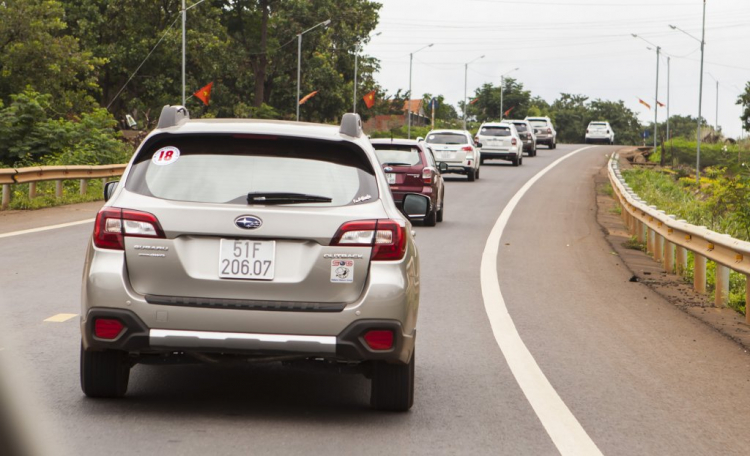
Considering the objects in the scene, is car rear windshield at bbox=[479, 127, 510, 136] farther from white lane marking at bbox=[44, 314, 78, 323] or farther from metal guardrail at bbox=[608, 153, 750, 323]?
white lane marking at bbox=[44, 314, 78, 323]

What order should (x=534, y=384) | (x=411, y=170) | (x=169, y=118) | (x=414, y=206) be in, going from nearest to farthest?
(x=169, y=118)
(x=534, y=384)
(x=414, y=206)
(x=411, y=170)

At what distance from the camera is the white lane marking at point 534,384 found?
17.9 ft

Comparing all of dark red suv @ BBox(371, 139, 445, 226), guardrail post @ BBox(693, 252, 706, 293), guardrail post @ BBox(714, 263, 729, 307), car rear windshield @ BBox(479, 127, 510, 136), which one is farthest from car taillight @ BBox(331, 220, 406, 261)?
car rear windshield @ BBox(479, 127, 510, 136)

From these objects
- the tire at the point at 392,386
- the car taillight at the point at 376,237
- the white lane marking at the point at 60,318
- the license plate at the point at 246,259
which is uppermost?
the car taillight at the point at 376,237

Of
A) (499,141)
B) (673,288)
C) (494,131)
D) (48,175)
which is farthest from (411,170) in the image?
(494,131)

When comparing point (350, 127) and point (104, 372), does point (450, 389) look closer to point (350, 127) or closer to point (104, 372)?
point (350, 127)

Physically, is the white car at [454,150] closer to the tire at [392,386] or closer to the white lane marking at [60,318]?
the white lane marking at [60,318]

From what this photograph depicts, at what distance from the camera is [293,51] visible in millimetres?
74250

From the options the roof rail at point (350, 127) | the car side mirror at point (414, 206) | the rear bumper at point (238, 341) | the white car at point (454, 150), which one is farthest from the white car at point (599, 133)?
the rear bumper at point (238, 341)

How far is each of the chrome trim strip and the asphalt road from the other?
44 cm

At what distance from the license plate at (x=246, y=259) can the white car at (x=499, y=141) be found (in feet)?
140

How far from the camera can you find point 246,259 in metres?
5.34

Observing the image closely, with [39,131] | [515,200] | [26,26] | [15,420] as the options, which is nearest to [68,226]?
[39,131]

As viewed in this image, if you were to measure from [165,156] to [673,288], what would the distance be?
839cm
